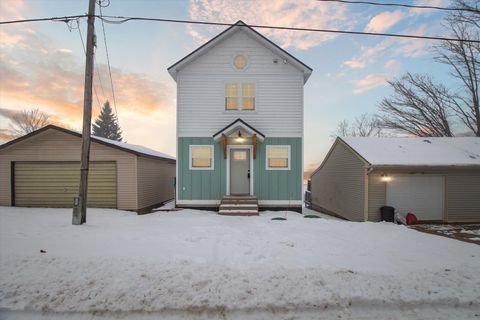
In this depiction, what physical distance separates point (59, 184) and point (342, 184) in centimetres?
1552

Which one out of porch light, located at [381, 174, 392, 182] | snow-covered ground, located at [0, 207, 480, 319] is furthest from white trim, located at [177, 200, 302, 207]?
snow-covered ground, located at [0, 207, 480, 319]

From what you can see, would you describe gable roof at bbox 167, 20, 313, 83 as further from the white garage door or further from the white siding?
the white garage door

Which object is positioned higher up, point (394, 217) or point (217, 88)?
point (217, 88)

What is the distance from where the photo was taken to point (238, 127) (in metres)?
11.4

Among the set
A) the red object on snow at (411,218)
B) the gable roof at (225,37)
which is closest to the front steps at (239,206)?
the gable roof at (225,37)

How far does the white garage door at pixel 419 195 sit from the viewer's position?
1117 cm

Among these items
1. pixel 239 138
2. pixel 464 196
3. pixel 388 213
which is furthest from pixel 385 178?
pixel 239 138

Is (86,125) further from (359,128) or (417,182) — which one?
(359,128)

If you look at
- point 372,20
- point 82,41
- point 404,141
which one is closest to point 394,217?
point 404,141

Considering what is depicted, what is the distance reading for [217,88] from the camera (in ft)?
38.9

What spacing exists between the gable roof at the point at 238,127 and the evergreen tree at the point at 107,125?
39.0 metres

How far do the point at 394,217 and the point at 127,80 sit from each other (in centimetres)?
2029

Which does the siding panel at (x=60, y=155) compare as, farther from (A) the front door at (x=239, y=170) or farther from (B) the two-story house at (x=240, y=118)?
(A) the front door at (x=239, y=170)

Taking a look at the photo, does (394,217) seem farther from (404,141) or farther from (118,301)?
(118,301)
